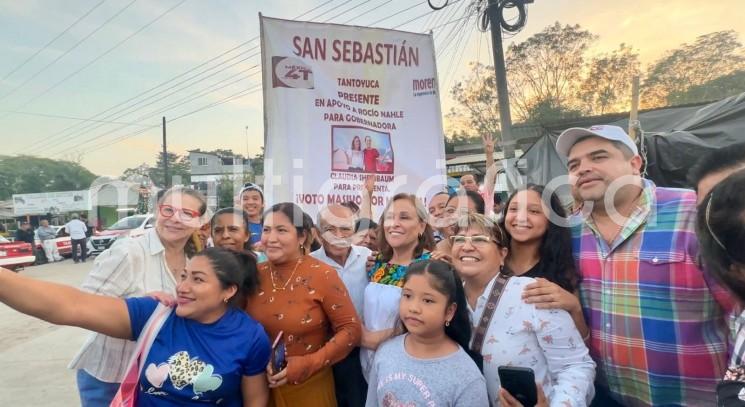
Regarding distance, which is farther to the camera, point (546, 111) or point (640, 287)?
point (546, 111)

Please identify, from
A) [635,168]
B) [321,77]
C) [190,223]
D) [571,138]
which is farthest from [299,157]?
[635,168]

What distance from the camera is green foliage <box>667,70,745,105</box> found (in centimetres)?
2076

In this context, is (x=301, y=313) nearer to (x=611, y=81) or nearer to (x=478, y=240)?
(x=478, y=240)

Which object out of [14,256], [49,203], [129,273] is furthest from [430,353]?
[49,203]

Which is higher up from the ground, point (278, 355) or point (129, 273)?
point (129, 273)

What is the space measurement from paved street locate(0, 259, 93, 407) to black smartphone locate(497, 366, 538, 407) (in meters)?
4.11

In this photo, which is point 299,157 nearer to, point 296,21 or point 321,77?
point 321,77

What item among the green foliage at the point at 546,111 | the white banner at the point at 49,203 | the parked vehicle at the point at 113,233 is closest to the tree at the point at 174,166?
the white banner at the point at 49,203

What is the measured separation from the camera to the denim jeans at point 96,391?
7.09 ft

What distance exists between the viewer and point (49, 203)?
33719 millimetres

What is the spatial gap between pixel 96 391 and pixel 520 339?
2.02 metres

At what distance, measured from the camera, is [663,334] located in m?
1.73

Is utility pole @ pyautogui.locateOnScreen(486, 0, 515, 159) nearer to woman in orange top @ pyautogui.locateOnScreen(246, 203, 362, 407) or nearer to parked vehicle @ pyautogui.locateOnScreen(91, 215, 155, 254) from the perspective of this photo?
woman in orange top @ pyautogui.locateOnScreen(246, 203, 362, 407)

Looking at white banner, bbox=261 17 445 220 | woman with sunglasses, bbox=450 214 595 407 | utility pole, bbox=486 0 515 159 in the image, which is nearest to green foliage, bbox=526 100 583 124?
utility pole, bbox=486 0 515 159
